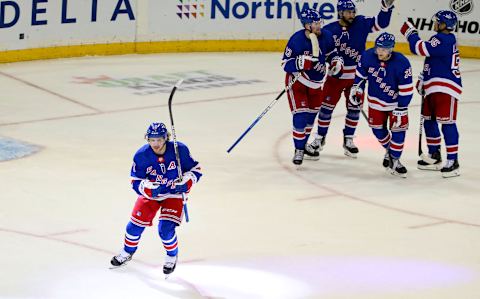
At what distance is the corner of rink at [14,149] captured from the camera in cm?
977

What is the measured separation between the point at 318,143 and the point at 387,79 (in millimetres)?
1214

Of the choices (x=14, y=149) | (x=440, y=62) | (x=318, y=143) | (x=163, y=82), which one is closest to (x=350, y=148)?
(x=318, y=143)

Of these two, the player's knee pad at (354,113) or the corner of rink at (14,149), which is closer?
the corner of rink at (14,149)

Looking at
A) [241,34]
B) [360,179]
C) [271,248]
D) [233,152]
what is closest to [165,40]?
[241,34]

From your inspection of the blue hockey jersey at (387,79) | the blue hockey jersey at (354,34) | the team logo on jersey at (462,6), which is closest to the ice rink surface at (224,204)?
the blue hockey jersey at (387,79)

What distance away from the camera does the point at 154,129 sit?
6715 mm

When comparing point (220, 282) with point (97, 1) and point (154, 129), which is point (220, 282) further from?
point (97, 1)

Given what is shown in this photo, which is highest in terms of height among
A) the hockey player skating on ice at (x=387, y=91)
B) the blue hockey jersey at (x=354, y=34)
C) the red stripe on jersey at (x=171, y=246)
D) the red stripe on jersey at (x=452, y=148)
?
the blue hockey jersey at (x=354, y=34)

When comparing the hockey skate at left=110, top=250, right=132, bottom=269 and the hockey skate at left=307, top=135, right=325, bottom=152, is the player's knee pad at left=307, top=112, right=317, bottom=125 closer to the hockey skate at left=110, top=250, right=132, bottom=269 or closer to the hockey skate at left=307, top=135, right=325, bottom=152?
the hockey skate at left=307, top=135, right=325, bottom=152

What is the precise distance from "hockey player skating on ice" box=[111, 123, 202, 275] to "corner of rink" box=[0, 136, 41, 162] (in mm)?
3082

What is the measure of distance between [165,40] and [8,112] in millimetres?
3633

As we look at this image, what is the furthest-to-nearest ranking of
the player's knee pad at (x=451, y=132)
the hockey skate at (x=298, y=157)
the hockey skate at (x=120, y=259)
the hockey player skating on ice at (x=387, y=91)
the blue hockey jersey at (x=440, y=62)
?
1. the hockey skate at (x=298, y=157)
2. the player's knee pad at (x=451, y=132)
3. the blue hockey jersey at (x=440, y=62)
4. the hockey player skating on ice at (x=387, y=91)
5. the hockey skate at (x=120, y=259)

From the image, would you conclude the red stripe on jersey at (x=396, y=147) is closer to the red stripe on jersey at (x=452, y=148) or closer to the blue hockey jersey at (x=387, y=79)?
the blue hockey jersey at (x=387, y=79)

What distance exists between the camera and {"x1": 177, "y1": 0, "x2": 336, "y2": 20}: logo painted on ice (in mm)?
14539
